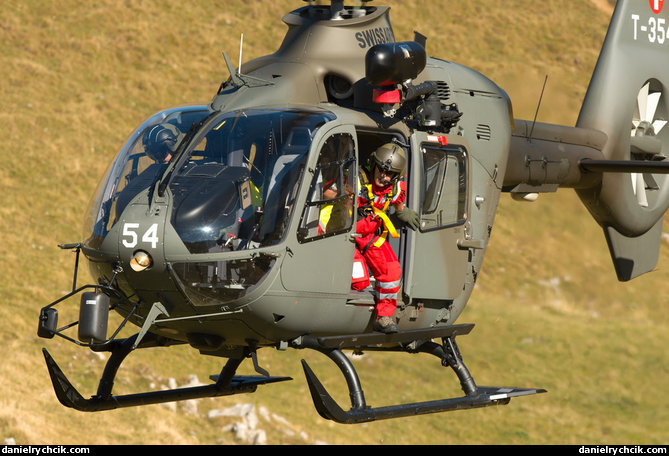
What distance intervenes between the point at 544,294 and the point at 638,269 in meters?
17.7

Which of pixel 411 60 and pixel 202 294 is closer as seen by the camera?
pixel 202 294

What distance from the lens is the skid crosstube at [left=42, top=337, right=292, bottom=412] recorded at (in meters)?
11.1

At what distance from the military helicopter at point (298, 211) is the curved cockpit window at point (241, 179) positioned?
0.01 metres

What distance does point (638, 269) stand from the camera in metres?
15.3

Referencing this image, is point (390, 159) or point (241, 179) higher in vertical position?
point (241, 179)

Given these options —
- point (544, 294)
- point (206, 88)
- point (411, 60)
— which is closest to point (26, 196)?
point (206, 88)

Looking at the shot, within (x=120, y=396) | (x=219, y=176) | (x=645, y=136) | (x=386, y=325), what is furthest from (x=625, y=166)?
(x=120, y=396)

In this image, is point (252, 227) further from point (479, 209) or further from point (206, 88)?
point (206, 88)

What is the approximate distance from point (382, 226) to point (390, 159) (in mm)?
643

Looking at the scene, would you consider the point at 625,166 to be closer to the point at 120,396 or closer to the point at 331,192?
the point at 331,192

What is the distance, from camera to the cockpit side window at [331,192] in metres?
9.91

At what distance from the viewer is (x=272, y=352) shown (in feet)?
85.7

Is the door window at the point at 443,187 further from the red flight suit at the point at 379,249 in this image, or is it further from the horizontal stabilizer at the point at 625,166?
the horizontal stabilizer at the point at 625,166

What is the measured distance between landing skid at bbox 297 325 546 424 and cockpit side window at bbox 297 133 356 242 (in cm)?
104
